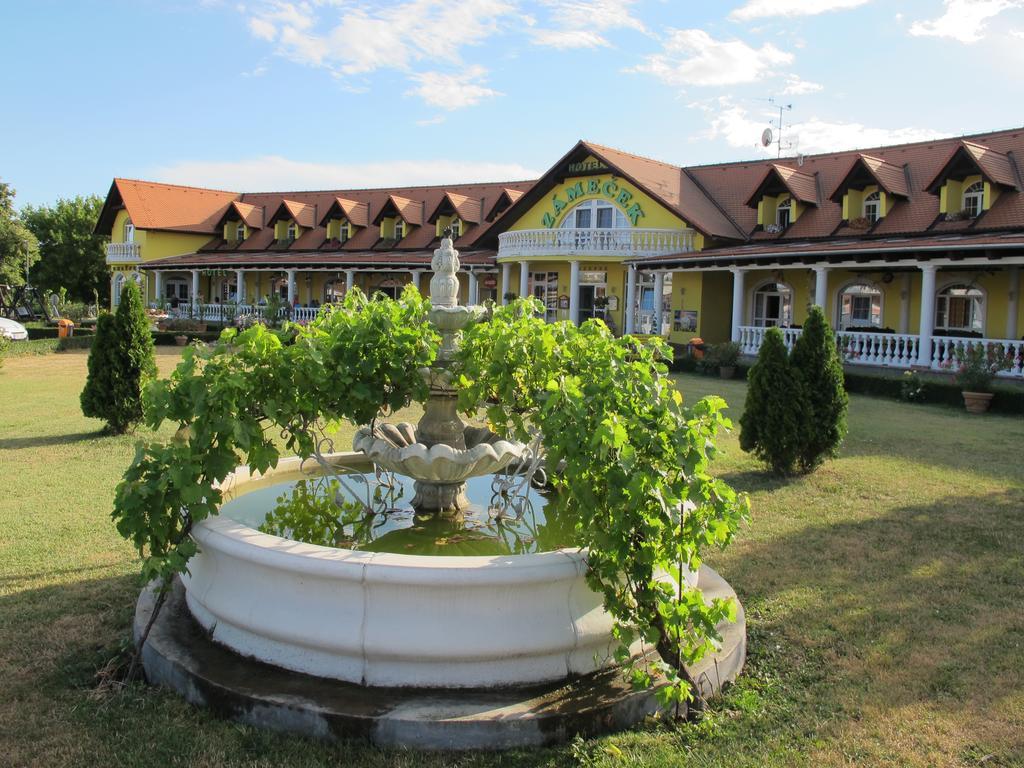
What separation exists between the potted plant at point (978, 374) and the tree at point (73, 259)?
50.4 metres

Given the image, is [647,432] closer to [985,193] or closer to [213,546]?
[213,546]

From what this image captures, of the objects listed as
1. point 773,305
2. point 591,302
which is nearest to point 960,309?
point 773,305

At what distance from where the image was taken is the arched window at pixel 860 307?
80.2 ft

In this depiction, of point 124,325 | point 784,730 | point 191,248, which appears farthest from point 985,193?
point 191,248

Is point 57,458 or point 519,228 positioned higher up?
point 519,228

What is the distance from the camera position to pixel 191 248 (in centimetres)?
4478

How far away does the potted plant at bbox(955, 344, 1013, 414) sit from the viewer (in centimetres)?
1602

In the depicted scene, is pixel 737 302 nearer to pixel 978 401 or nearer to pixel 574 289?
pixel 574 289

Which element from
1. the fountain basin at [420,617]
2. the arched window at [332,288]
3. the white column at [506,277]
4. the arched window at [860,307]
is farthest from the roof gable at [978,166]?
the arched window at [332,288]

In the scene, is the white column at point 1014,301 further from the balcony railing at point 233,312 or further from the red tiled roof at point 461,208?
the balcony railing at point 233,312

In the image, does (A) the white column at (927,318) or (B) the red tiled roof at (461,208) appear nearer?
(A) the white column at (927,318)

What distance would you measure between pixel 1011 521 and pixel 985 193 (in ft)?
59.0

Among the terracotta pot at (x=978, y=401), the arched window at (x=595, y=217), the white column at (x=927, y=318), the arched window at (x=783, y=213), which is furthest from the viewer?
the arched window at (x=595, y=217)

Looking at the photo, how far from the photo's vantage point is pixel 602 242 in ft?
96.5
